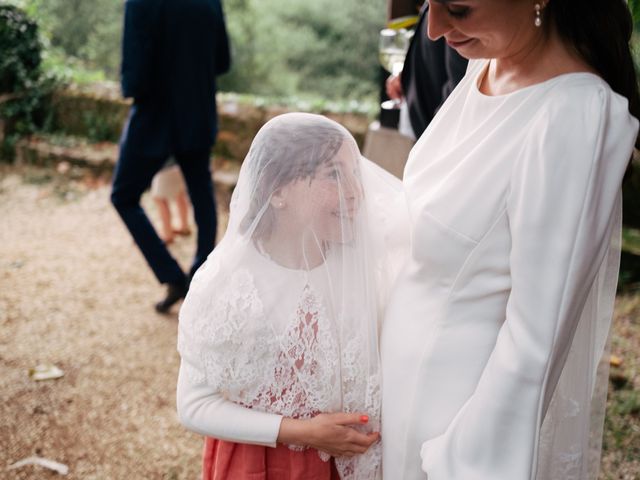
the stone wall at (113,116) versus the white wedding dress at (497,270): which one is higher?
the white wedding dress at (497,270)

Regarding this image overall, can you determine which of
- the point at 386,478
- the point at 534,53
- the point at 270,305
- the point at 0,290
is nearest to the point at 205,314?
the point at 270,305

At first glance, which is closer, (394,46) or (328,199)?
(328,199)

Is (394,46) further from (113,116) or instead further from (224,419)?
(113,116)

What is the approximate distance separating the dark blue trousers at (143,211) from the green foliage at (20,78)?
386cm

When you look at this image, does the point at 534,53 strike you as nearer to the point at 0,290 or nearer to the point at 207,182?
the point at 207,182

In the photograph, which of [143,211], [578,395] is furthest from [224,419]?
[143,211]

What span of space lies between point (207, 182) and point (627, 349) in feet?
9.41

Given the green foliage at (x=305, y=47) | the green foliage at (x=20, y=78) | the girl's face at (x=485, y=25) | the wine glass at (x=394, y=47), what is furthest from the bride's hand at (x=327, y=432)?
the green foliage at (x=305, y=47)

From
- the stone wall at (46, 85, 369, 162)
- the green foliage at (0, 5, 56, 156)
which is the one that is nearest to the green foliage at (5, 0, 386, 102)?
the green foliage at (0, 5, 56, 156)

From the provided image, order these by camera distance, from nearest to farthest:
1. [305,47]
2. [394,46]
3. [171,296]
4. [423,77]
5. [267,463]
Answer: [267,463] → [423,77] → [394,46] → [171,296] → [305,47]

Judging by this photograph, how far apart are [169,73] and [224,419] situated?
3.03 meters

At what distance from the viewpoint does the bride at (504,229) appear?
1115 mm

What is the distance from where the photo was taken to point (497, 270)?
4.07 feet

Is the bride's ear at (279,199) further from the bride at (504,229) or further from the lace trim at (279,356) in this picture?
the bride at (504,229)
